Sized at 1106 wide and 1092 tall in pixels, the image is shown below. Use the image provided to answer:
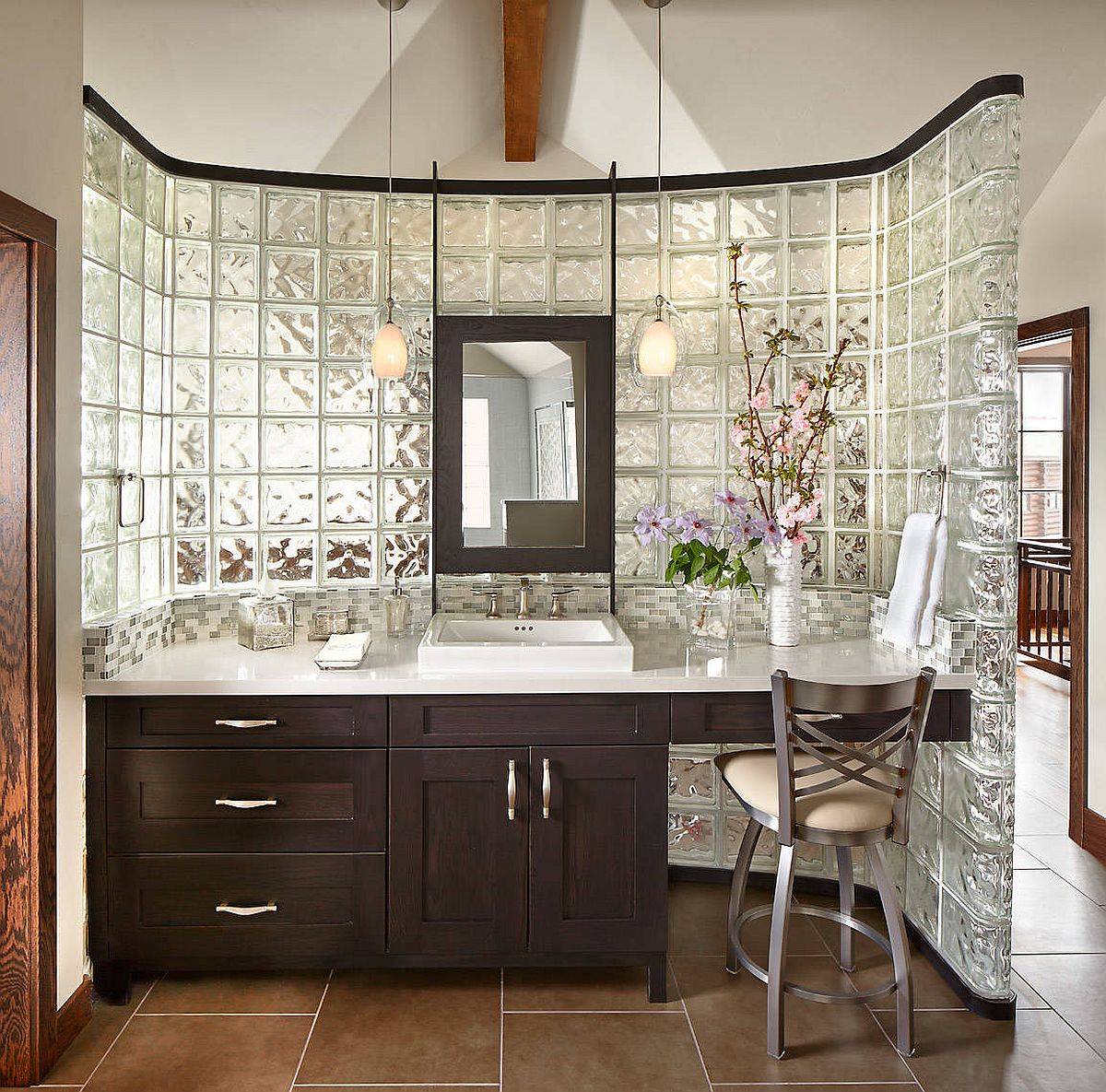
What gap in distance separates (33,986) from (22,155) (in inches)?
77.7

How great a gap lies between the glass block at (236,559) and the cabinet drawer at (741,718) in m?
1.54

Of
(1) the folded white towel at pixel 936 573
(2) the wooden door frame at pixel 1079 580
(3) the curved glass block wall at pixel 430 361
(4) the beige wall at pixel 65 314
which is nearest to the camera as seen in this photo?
(4) the beige wall at pixel 65 314

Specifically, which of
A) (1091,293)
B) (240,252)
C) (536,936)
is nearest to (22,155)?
(240,252)

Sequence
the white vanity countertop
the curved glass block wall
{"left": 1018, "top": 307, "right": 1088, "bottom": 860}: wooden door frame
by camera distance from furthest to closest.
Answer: {"left": 1018, "top": 307, "right": 1088, "bottom": 860}: wooden door frame, the curved glass block wall, the white vanity countertop

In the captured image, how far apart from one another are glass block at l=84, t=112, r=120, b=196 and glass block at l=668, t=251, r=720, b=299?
177 cm

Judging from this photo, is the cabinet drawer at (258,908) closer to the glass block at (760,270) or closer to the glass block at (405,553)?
the glass block at (405,553)

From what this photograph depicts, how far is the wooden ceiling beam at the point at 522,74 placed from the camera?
2537 mm

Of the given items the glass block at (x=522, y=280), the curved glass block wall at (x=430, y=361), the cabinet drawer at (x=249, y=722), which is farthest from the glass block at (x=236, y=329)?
the cabinet drawer at (x=249, y=722)

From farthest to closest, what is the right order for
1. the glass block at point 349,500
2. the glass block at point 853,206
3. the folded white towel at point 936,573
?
the glass block at point 349,500 < the glass block at point 853,206 < the folded white towel at point 936,573

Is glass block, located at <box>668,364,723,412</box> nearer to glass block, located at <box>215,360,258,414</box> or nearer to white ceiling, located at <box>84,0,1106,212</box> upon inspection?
white ceiling, located at <box>84,0,1106,212</box>

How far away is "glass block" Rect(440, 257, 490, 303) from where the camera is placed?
128 inches

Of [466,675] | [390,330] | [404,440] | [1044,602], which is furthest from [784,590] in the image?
[1044,602]

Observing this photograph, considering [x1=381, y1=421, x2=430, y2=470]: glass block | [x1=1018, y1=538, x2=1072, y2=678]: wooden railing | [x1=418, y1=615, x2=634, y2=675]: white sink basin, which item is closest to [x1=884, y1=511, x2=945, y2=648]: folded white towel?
[x1=418, y1=615, x2=634, y2=675]: white sink basin

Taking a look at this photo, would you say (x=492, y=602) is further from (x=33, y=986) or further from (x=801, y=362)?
(x=33, y=986)
